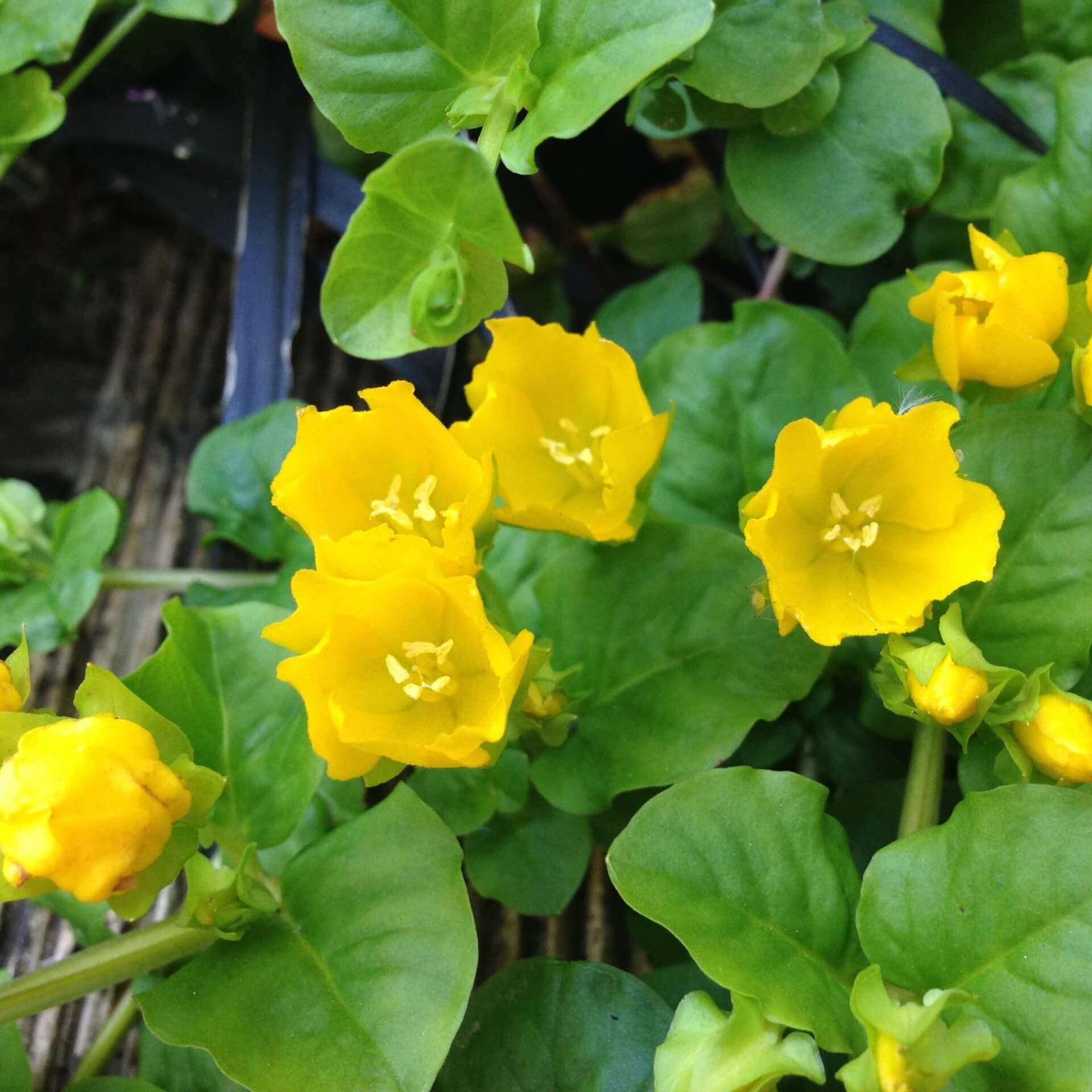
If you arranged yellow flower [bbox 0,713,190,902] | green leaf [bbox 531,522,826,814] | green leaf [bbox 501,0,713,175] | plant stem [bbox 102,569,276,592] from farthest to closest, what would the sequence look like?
1. plant stem [bbox 102,569,276,592]
2. green leaf [bbox 531,522,826,814]
3. green leaf [bbox 501,0,713,175]
4. yellow flower [bbox 0,713,190,902]

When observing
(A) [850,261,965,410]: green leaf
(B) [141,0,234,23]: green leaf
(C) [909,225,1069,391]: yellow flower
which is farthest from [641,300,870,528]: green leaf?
(B) [141,0,234,23]: green leaf

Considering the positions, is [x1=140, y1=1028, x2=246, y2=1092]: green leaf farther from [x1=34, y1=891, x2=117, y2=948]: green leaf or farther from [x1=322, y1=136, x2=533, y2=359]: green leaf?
[x1=322, y1=136, x2=533, y2=359]: green leaf

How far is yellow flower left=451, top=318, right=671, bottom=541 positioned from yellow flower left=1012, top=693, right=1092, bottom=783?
0.30m

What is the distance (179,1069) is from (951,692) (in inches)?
24.6

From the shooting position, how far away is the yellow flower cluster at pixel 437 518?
0.67 m

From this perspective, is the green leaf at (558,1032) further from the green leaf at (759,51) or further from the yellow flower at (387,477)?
the green leaf at (759,51)

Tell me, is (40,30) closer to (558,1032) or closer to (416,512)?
(416,512)

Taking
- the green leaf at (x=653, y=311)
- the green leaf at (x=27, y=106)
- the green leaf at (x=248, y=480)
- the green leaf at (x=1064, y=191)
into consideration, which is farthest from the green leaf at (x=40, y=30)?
the green leaf at (x=1064, y=191)

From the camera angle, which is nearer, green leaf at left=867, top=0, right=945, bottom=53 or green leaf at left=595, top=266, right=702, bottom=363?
green leaf at left=867, top=0, right=945, bottom=53

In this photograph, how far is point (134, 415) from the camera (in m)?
1.37

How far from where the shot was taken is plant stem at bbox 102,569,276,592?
112 centimetres

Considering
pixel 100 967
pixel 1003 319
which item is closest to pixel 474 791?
pixel 100 967

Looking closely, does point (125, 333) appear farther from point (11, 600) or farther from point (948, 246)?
point (948, 246)

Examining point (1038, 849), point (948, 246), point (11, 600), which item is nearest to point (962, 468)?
point (1038, 849)
